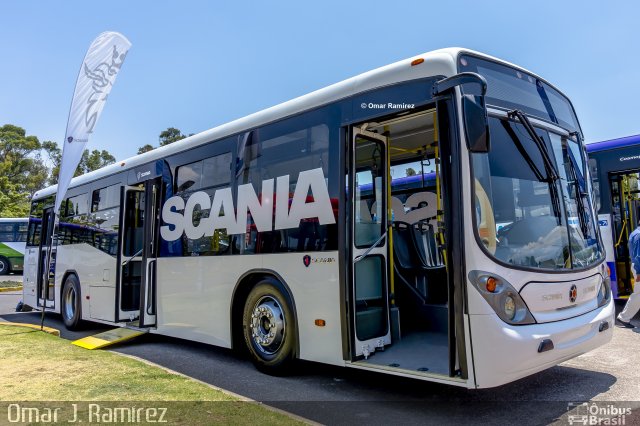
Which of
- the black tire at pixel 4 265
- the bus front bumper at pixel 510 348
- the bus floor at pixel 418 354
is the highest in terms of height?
A: the black tire at pixel 4 265

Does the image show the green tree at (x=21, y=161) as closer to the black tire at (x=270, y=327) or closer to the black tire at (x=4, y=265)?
the black tire at (x=4, y=265)

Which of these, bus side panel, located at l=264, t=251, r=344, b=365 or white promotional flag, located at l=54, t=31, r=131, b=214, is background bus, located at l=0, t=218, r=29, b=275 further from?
bus side panel, located at l=264, t=251, r=344, b=365

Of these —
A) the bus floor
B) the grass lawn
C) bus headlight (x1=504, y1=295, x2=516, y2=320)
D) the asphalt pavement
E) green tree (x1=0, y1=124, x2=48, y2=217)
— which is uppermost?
green tree (x1=0, y1=124, x2=48, y2=217)

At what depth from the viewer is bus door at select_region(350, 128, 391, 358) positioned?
5113mm

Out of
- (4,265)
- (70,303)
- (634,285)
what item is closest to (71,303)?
(70,303)

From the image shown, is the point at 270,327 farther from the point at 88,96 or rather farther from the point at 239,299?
the point at 88,96

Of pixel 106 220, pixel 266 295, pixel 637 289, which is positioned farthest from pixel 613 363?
pixel 106 220

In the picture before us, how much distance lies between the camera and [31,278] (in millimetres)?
12148

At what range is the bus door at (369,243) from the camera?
5.11 m

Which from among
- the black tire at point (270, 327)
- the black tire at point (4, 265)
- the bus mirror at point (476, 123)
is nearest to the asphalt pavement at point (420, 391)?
the black tire at point (270, 327)

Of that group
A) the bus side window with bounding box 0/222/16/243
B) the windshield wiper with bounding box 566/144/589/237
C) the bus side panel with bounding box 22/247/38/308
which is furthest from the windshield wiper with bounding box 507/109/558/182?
the bus side window with bounding box 0/222/16/243

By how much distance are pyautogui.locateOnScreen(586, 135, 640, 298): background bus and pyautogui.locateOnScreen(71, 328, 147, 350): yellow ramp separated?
8.44 m

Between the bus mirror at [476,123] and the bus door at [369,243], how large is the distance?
1420 millimetres

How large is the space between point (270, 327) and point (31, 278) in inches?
353
